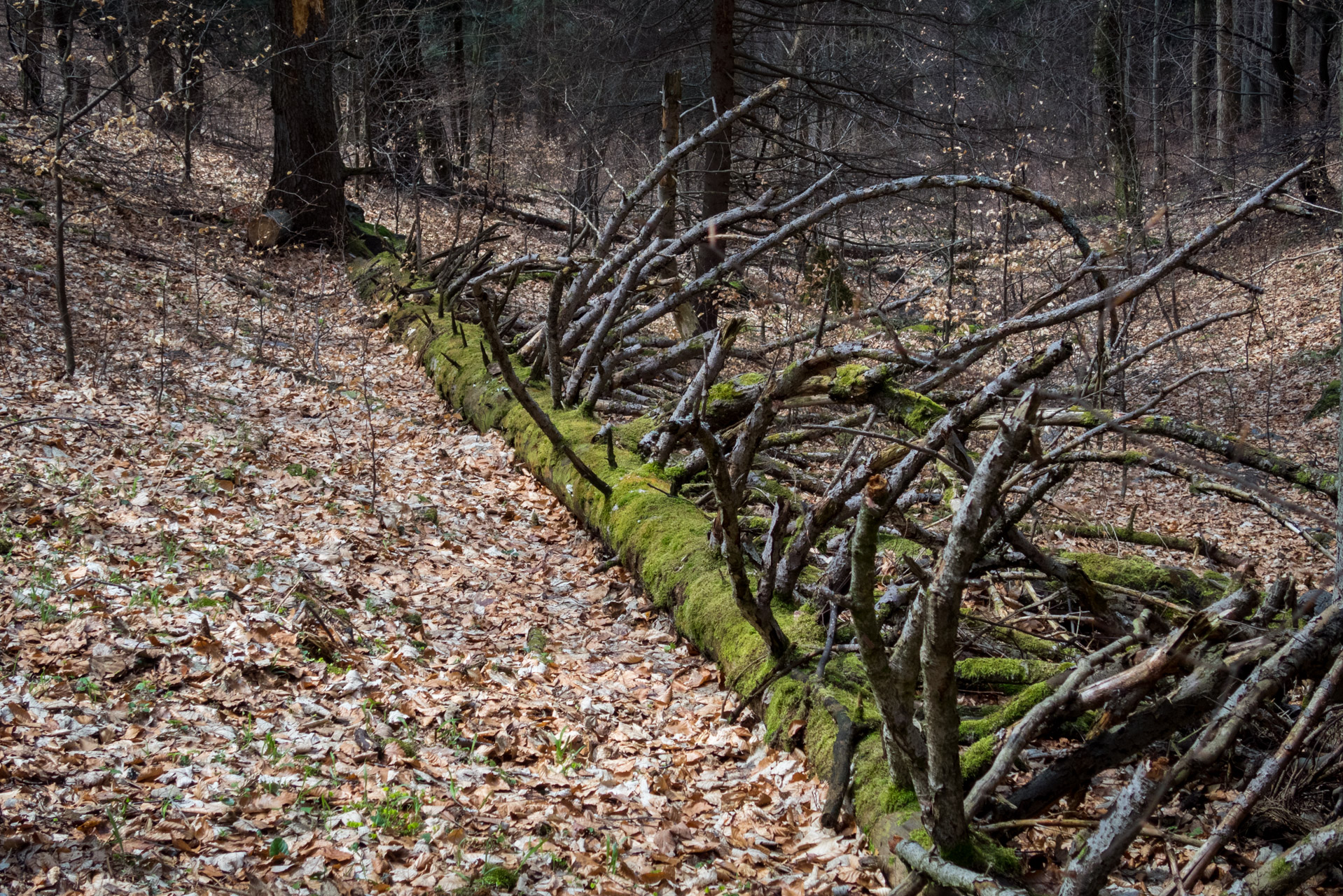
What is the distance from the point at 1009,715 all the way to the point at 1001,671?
0.69 m

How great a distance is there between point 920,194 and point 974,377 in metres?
7.99

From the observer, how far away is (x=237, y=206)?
44.5 ft

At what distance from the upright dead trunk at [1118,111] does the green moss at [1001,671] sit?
10.7 metres

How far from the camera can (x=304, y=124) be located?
44.0ft

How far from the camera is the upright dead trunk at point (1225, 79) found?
1683cm

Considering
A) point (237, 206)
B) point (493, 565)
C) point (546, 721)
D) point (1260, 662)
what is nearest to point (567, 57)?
point (237, 206)

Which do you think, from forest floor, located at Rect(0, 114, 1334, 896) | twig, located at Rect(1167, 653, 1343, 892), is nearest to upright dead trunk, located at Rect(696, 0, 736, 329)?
forest floor, located at Rect(0, 114, 1334, 896)

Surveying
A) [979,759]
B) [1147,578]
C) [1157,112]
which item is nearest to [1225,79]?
[1157,112]

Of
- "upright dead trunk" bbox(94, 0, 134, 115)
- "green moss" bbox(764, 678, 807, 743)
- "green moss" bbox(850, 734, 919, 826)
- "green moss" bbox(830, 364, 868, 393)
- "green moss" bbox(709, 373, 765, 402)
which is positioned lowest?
"green moss" bbox(764, 678, 807, 743)

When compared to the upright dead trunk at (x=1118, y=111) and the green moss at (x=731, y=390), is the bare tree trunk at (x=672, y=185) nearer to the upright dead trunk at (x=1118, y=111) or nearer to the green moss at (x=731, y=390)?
the green moss at (x=731, y=390)

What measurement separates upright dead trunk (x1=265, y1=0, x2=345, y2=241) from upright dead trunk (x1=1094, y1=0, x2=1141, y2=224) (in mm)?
12051

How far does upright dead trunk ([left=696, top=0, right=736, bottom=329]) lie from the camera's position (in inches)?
416

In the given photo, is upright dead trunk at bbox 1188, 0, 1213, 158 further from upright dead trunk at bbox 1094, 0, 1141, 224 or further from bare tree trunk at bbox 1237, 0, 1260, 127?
upright dead trunk at bbox 1094, 0, 1141, 224

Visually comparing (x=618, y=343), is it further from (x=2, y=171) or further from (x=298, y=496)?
(x=2, y=171)
